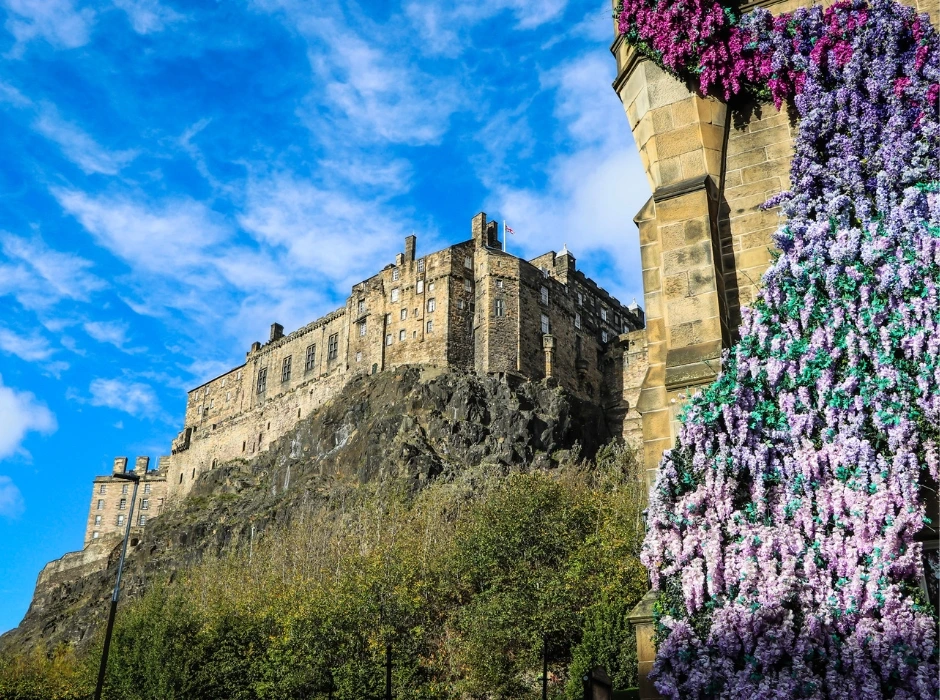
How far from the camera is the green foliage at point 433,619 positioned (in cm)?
2384

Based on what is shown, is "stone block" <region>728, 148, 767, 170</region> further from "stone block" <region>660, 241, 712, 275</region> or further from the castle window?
the castle window

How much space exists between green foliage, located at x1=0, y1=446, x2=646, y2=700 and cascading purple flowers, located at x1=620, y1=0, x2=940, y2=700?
1416cm

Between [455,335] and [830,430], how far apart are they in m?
45.8

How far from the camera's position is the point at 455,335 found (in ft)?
177

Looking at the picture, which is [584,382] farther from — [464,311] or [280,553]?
[280,553]

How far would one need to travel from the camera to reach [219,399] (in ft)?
233

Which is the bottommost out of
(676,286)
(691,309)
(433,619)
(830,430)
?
(830,430)

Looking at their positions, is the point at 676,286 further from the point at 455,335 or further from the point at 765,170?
the point at 455,335

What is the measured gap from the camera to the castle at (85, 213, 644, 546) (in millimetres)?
54000

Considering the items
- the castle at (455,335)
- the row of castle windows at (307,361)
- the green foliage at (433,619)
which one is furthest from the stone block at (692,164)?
the row of castle windows at (307,361)

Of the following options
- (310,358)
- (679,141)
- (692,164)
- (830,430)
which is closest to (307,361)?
(310,358)

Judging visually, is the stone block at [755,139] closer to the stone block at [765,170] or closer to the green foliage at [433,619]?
the stone block at [765,170]

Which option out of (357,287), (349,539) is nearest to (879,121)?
(349,539)

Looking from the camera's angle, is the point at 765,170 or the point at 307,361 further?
the point at 307,361
